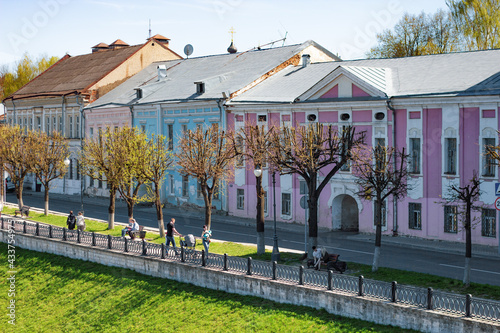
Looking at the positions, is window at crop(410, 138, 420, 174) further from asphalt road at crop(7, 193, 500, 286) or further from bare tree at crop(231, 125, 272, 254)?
bare tree at crop(231, 125, 272, 254)

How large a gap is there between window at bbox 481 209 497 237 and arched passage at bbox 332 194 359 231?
7754 mm

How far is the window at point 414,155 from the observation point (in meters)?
34.0

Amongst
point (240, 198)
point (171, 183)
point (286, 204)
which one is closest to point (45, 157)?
point (171, 183)

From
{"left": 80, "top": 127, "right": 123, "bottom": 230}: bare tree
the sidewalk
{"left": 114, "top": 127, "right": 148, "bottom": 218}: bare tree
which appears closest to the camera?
the sidewalk

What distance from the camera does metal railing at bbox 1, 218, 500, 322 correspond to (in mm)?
19469

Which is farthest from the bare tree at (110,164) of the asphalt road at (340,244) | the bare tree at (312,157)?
the bare tree at (312,157)

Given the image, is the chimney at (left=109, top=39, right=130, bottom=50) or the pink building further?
the chimney at (left=109, top=39, right=130, bottom=50)

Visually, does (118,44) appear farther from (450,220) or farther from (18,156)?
(450,220)

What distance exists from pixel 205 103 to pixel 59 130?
20099 mm

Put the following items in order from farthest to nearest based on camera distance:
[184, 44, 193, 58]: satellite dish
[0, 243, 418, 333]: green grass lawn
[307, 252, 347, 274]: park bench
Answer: [184, 44, 193, 58]: satellite dish < [307, 252, 347, 274]: park bench < [0, 243, 418, 333]: green grass lawn

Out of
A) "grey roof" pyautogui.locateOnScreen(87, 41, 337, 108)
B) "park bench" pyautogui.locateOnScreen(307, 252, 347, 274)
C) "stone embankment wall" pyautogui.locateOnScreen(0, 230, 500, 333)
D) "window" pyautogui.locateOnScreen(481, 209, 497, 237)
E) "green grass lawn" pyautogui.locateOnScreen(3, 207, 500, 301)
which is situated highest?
"grey roof" pyautogui.locateOnScreen(87, 41, 337, 108)

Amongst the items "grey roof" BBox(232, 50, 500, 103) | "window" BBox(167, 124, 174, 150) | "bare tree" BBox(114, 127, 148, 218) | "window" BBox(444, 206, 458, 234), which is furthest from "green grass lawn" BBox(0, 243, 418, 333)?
"grey roof" BBox(232, 50, 500, 103)

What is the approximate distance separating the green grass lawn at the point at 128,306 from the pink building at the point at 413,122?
10.9 meters

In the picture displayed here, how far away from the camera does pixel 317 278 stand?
76.3 ft
